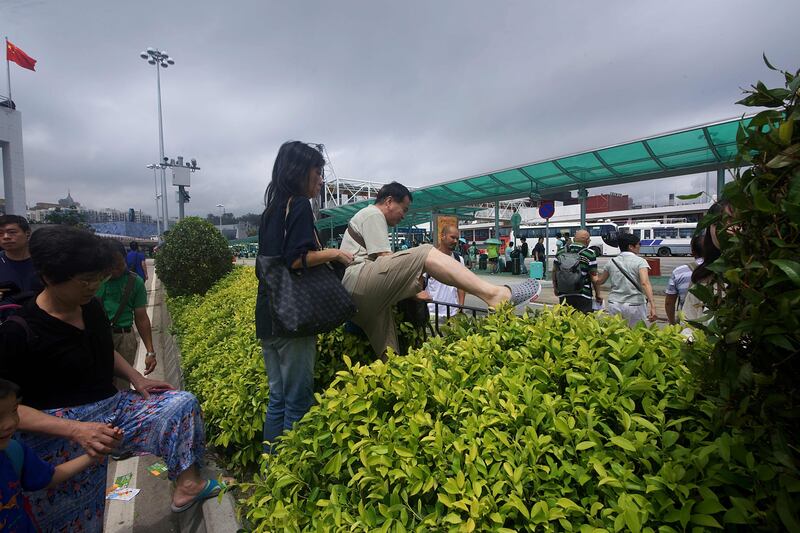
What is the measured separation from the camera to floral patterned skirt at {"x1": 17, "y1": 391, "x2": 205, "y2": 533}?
1.78 meters

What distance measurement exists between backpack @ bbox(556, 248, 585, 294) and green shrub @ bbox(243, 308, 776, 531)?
3207 mm

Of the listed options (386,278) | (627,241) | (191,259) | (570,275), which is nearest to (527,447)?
(386,278)

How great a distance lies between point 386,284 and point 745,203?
1.67 metres

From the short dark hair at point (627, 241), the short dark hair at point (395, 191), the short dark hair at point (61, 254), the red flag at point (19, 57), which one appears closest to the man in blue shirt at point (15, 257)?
the short dark hair at point (61, 254)

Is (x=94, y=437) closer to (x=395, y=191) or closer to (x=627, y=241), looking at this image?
Result: (x=395, y=191)

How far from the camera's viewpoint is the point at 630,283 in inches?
182

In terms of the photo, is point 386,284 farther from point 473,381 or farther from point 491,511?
point 491,511

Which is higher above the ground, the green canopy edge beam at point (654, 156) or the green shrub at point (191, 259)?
the green canopy edge beam at point (654, 156)

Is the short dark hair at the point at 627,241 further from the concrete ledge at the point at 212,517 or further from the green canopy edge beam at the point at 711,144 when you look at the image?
the green canopy edge beam at the point at 711,144

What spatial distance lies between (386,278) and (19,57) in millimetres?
34735

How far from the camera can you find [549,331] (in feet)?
5.96

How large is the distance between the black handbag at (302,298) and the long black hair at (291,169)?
0.28 feet

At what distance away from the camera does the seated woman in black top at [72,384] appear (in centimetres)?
174

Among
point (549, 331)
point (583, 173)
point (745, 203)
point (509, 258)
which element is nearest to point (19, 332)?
point (549, 331)
